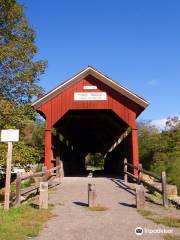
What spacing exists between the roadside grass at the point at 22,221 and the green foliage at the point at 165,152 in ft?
34.4

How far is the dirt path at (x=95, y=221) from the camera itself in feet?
22.2

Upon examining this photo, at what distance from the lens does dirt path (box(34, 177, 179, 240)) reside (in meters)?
6.77

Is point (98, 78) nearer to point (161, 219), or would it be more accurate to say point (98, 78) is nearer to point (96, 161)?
point (161, 219)

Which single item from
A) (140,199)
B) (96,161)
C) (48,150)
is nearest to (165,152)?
(48,150)

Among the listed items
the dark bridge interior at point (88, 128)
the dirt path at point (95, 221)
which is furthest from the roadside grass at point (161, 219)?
the dark bridge interior at point (88, 128)

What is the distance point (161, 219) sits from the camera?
829 centimetres

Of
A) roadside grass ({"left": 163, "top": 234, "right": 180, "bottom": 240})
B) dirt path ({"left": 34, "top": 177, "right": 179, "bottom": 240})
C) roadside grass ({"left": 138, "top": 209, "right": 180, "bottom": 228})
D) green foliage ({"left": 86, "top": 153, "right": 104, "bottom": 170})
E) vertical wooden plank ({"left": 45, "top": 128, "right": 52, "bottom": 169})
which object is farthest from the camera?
green foliage ({"left": 86, "top": 153, "right": 104, "bottom": 170})

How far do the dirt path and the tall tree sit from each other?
9287mm

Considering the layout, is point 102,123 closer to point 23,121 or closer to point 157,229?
point 23,121

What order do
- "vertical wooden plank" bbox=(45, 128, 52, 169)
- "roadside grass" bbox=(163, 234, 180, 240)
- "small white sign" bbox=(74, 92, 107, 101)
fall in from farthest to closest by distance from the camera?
"small white sign" bbox=(74, 92, 107, 101) < "vertical wooden plank" bbox=(45, 128, 52, 169) < "roadside grass" bbox=(163, 234, 180, 240)

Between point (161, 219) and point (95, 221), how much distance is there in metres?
1.61

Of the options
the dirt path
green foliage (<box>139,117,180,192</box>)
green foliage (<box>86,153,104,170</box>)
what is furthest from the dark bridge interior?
green foliage (<box>86,153,104,170</box>)

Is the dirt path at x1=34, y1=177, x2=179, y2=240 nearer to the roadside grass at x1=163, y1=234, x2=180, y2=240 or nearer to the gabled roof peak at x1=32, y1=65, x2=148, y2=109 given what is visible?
the roadside grass at x1=163, y1=234, x2=180, y2=240

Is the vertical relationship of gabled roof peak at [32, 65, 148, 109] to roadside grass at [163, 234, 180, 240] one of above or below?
above
